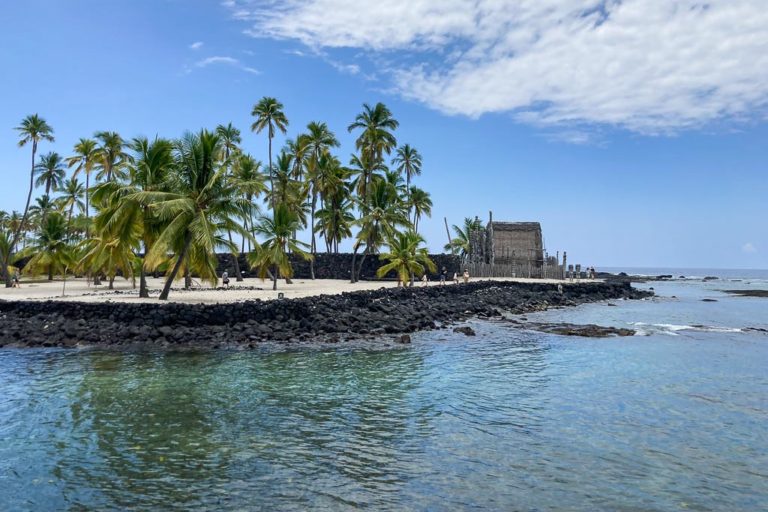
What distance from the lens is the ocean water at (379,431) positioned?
24.4ft

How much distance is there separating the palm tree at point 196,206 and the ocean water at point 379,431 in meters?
6.77

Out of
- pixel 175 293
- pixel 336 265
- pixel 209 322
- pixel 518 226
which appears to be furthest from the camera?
pixel 518 226

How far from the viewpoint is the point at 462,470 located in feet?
27.3

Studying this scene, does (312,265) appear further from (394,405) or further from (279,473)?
(279,473)

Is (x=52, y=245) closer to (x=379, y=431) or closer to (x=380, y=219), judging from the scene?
(x=380, y=219)

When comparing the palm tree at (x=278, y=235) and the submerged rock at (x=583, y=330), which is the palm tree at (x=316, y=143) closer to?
the palm tree at (x=278, y=235)

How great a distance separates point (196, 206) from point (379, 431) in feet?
57.5

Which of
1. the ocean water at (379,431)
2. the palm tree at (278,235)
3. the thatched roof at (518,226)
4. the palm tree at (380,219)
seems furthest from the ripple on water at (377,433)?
the thatched roof at (518,226)

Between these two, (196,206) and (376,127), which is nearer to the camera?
(196,206)

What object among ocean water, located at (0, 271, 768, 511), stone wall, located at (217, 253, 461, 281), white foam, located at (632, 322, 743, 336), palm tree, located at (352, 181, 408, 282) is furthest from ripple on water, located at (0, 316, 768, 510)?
stone wall, located at (217, 253, 461, 281)

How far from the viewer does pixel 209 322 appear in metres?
21.3

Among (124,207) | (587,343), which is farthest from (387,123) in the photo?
(587,343)

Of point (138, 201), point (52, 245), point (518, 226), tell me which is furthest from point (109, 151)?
point (518, 226)

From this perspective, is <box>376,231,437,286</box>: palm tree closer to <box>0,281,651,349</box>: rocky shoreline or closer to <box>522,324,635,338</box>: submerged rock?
<box>0,281,651,349</box>: rocky shoreline
